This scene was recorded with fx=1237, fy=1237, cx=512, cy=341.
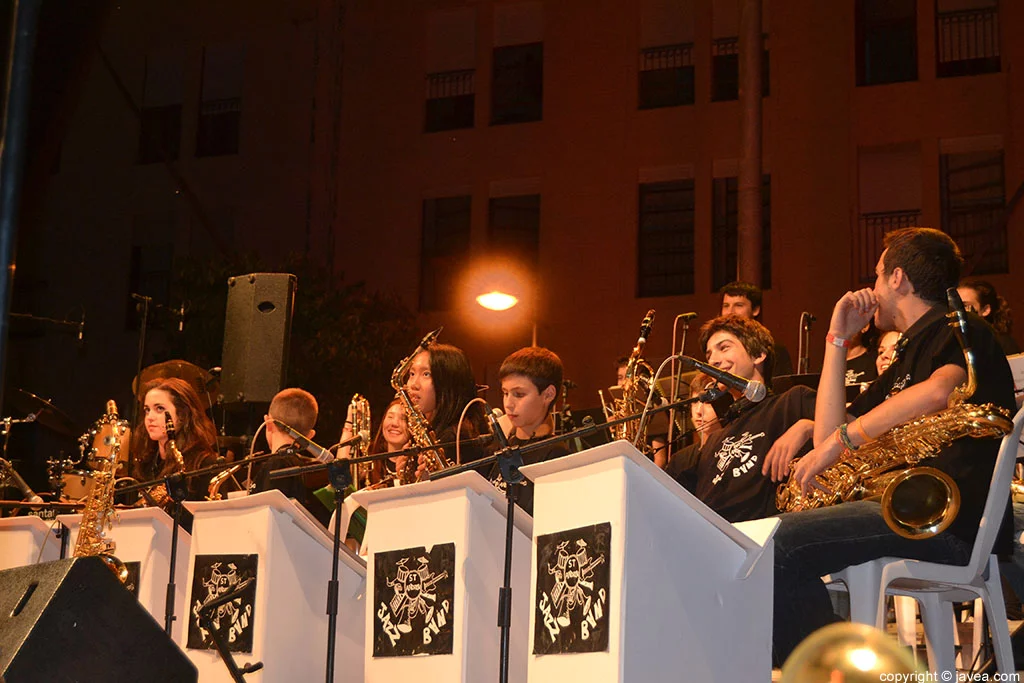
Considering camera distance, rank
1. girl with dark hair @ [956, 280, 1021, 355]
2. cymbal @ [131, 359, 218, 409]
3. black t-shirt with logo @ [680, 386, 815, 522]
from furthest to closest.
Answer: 1. cymbal @ [131, 359, 218, 409]
2. girl with dark hair @ [956, 280, 1021, 355]
3. black t-shirt with logo @ [680, 386, 815, 522]

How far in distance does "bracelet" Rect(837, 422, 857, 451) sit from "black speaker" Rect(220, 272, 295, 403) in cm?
421

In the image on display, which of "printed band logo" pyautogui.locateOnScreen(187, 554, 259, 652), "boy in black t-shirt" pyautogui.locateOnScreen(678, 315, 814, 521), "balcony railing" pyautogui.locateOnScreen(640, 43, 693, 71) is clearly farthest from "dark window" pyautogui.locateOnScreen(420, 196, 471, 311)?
"boy in black t-shirt" pyautogui.locateOnScreen(678, 315, 814, 521)

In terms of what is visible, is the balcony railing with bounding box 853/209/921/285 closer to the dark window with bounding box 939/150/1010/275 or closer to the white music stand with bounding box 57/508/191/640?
the dark window with bounding box 939/150/1010/275

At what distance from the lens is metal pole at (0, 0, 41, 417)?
6.30ft

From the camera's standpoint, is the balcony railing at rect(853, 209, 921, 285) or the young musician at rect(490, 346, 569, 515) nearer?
the young musician at rect(490, 346, 569, 515)

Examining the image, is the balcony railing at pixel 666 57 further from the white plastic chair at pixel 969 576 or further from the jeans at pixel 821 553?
the jeans at pixel 821 553

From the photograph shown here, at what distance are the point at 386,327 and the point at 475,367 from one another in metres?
1.42

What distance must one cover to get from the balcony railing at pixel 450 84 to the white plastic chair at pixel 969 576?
12.5 m

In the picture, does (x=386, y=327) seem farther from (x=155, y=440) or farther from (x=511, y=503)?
(x=511, y=503)

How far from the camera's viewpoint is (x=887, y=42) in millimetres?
13852

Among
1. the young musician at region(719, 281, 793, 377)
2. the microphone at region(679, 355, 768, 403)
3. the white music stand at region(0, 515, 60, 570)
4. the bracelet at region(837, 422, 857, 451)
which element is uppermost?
the young musician at region(719, 281, 793, 377)

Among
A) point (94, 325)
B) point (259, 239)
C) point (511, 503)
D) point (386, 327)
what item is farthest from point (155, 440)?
point (94, 325)
